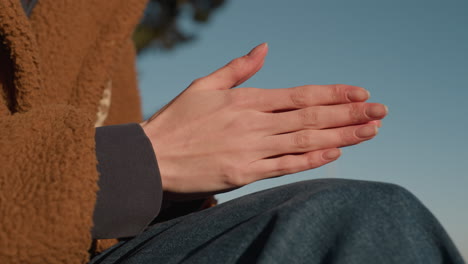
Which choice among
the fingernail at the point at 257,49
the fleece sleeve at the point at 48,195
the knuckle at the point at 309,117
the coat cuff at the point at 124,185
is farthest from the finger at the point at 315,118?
the fleece sleeve at the point at 48,195

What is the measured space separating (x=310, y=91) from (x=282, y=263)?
0.52m

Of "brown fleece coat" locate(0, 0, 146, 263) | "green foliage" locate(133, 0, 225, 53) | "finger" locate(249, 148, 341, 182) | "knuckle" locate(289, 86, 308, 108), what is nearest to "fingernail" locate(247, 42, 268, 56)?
"knuckle" locate(289, 86, 308, 108)

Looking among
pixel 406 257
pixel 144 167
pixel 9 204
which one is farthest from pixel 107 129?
pixel 406 257

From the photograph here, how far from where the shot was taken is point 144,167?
78cm

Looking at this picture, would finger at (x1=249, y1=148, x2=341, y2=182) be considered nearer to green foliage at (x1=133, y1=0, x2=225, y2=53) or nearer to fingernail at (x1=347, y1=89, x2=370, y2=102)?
fingernail at (x1=347, y1=89, x2=370, y2=102)

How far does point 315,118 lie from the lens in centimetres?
97

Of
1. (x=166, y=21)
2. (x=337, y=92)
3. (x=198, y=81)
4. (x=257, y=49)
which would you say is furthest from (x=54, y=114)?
(x=166, y=21)

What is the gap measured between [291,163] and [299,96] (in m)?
0.13

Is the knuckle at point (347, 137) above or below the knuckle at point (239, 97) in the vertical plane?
below

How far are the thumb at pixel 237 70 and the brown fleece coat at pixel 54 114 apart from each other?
0.25 m

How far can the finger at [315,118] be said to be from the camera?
0.95 metres

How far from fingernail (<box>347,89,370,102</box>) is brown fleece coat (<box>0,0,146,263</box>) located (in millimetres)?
467

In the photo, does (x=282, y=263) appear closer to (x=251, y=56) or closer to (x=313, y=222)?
(x=313, y=222)

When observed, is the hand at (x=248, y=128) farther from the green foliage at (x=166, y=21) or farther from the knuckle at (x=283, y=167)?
the green foliage at (x=166, y=21)
